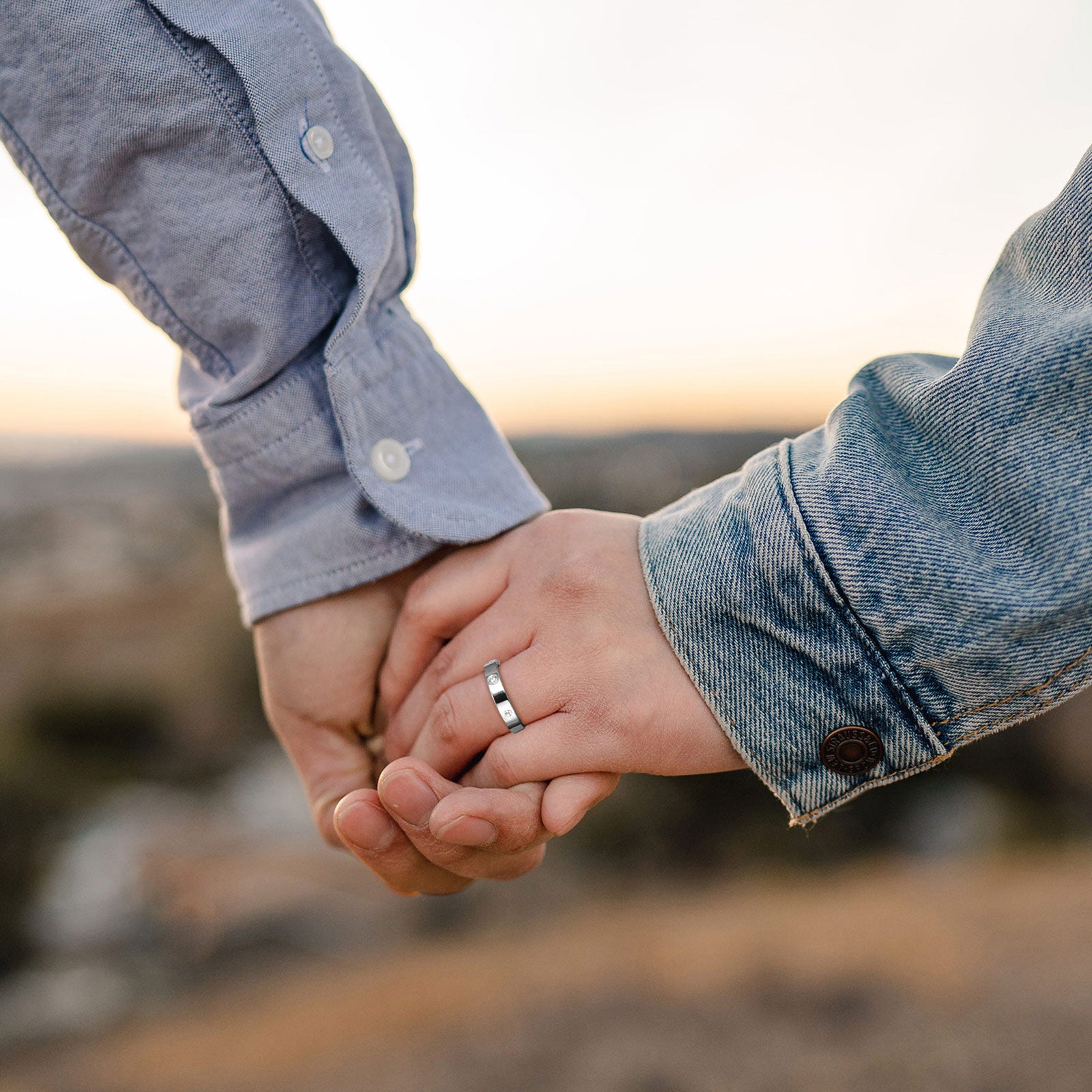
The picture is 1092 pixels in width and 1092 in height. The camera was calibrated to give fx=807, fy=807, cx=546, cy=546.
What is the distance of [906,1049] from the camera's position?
478 centimetres

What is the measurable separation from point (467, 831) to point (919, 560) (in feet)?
2.57

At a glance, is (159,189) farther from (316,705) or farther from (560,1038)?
(560,1038)

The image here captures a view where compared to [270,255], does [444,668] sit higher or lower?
lower

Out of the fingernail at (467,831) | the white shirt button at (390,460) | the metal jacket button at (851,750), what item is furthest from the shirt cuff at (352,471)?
the metal jacket button at (851,750)

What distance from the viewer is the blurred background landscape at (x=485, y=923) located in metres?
4.90

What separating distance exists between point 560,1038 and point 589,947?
1368 mm

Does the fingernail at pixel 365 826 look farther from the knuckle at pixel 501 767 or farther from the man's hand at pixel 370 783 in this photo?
the knuckle at pixel 501 767

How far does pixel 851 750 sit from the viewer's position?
1200 millimetres

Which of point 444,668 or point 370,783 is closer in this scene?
point 444,668

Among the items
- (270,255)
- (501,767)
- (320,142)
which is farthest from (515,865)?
(320,142)

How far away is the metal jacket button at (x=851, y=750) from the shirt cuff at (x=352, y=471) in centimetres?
68

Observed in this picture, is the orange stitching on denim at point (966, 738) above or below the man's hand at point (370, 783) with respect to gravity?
above

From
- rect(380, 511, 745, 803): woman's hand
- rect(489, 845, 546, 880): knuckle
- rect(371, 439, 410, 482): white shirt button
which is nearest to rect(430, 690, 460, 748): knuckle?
rect(380, 511, 745, 803): woman's hand

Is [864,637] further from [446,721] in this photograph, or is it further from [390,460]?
[390,460]
